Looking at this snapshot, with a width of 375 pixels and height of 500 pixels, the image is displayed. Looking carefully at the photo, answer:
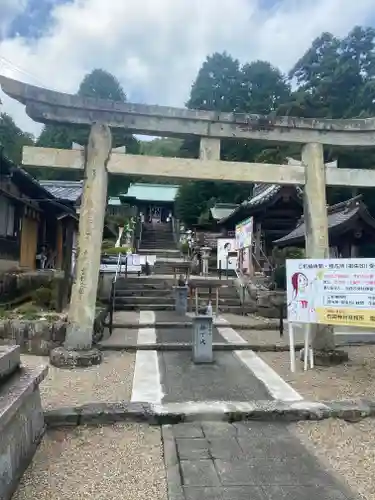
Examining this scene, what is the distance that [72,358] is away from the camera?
6891mm

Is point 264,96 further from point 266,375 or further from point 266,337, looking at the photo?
point 266,375

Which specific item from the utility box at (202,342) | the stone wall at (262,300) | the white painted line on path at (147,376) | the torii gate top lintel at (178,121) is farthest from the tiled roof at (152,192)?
the utility box at (202,342)

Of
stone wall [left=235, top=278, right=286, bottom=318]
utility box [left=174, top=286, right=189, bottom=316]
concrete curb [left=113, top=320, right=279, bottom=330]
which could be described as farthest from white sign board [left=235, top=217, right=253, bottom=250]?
concrete curb [left=113, top=320, right=279, bottom=330]

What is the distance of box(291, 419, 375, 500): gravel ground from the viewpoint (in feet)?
11.4

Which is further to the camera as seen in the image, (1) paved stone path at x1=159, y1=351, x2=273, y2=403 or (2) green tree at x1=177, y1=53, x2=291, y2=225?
(2) green tree at x1=177, y1=53, x2=291, y2=225

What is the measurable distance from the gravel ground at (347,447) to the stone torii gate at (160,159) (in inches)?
117

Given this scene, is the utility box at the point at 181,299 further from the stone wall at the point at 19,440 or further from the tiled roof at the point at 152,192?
the tiled roof at the point at 152,192

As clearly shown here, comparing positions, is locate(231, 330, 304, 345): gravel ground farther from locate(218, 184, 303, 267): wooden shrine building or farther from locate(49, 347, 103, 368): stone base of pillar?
locate(218, 184, 303, 267): wooden shrine building

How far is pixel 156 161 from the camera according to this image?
24.4 ft

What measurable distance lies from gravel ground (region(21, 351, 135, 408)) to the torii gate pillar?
44 centimetres

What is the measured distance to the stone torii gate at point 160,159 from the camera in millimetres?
7125

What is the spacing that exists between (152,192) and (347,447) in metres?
39.0

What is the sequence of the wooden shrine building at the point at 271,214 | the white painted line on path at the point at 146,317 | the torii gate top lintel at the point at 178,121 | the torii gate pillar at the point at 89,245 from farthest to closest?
the wooden shrine building at the point at 271,214 < the white painted line on path at the point at 146,317 < the torii gate pillar at the point at 89,245 < the torii gate top lintel at the point at 178,121

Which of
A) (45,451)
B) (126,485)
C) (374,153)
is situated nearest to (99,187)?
(45,451)
